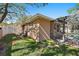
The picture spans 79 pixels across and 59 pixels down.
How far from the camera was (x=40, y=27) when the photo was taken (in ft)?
11.3

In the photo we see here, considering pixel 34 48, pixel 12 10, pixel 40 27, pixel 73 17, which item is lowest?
pixel 34 48

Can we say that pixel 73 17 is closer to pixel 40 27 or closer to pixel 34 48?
pixel 40 27

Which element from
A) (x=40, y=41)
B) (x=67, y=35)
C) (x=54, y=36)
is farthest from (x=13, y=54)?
(x=67, y=35)

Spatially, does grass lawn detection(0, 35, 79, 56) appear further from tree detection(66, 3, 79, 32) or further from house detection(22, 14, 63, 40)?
tree detection(66, 3, 79, 32)

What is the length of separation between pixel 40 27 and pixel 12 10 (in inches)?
22.2

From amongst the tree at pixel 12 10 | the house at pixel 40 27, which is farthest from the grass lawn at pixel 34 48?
the tree at pixel 12 10

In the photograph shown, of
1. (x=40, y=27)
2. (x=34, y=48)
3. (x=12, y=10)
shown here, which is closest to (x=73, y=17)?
(x=40, y=27)

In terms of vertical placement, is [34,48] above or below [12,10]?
below

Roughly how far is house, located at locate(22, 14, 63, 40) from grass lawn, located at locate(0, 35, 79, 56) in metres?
0.10

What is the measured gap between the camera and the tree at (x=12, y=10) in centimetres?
344

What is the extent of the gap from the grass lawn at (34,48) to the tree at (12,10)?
1.12ft

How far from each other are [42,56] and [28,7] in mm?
858

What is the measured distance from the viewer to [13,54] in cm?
337

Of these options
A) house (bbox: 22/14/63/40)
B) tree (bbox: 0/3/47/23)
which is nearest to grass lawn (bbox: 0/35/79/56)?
house (bbox: 22/14/63/40)
